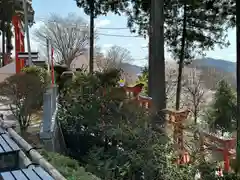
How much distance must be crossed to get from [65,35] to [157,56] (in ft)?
52.6

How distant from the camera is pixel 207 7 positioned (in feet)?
34.0

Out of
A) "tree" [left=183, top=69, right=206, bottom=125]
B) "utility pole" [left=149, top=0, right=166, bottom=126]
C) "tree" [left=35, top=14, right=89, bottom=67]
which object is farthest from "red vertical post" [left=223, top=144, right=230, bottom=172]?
"tree" [left=35, top=14, right=89, bottom=67]

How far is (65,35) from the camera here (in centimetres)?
2323

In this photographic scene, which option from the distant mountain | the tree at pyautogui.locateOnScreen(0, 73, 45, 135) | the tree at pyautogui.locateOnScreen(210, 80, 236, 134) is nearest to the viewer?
the tree at pyautogui.locateOnScreen(0, 73, 45, 135)

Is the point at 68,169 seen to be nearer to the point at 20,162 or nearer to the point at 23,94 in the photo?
the point at 20,162

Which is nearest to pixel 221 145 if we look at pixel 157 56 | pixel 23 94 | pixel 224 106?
pixel 23 94

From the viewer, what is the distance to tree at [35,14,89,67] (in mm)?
22719

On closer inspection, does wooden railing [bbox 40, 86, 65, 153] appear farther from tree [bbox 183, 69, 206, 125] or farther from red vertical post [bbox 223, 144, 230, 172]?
tree [bbox 183, 69, 206, 125]

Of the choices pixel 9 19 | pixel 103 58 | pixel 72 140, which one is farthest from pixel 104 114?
pixel 103 58

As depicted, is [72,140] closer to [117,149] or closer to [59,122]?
[59,122]

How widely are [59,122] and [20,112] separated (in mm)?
775

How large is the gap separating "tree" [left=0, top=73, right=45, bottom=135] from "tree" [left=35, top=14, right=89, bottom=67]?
16935 mm

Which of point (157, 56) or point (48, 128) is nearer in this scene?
point (48, 128)

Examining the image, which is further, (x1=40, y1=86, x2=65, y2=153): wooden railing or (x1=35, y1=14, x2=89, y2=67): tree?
(x1=35, y1=14, x2=89, y2=67): tree
